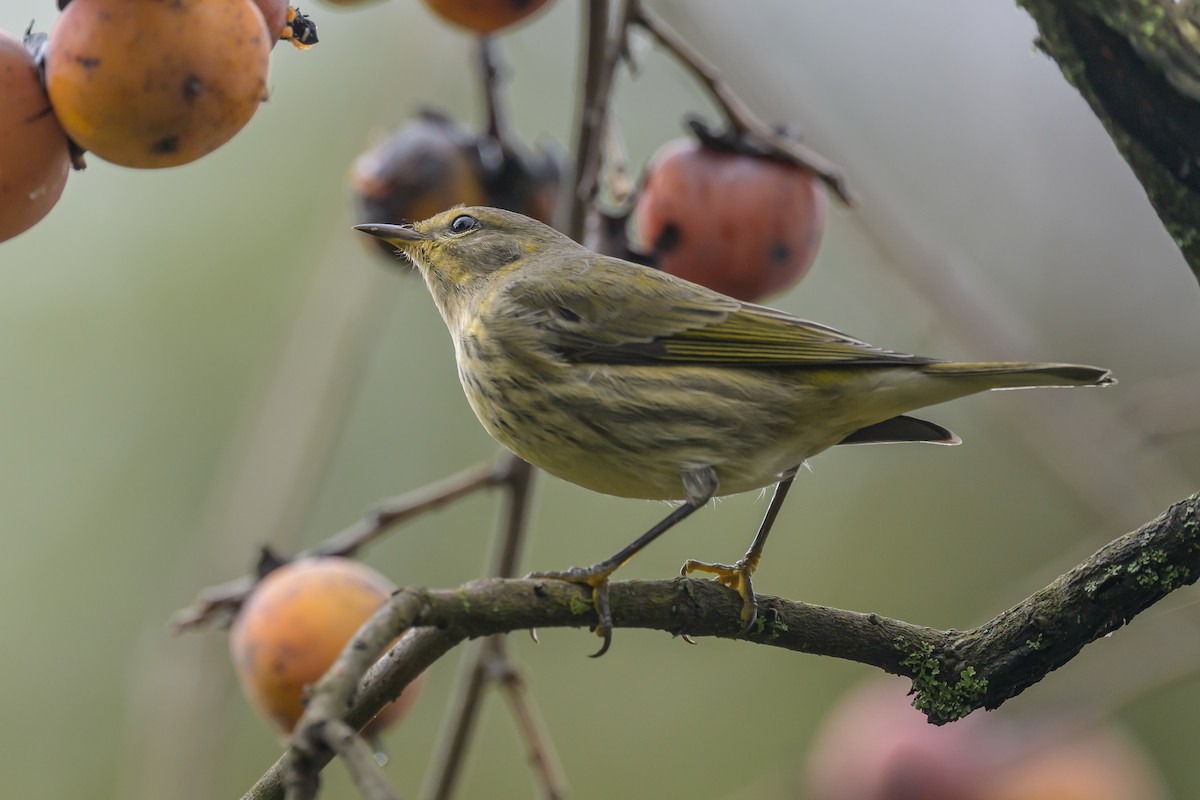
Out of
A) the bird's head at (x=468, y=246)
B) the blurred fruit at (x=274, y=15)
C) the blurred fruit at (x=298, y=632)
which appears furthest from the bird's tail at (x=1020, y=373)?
the blurred fruit at (x=274, y=15)

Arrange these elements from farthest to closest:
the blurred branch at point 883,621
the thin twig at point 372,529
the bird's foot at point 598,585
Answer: the thin twig at point 372,529 < the bird's foot at point 598,585 < the blurred branch at point 883,621

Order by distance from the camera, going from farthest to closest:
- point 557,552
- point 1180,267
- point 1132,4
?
point 557,552 < point 1180,267 < point 1132,4

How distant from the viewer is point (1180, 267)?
804 cm

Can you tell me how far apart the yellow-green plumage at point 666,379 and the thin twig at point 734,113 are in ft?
1.29

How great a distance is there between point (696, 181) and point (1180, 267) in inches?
234

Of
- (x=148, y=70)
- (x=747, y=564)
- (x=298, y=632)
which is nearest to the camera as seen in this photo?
(x=148, y=70)

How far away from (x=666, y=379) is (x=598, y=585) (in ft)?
3.73

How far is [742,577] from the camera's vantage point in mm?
2596

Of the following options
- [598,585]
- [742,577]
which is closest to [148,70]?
[598,585]

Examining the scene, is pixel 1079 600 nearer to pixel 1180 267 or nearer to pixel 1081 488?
pixel 1081 488

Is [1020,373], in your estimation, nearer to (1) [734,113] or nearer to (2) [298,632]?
(1) [734,113]

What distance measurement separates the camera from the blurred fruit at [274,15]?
6.56 feet

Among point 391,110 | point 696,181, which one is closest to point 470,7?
point 696,181

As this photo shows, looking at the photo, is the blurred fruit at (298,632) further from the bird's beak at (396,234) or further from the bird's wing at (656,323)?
the bird's beak at (396,234)
